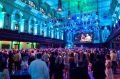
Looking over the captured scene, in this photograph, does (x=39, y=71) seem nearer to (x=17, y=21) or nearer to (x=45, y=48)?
(x=45, y=48)

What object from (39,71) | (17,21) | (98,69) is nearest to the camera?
(39,71)

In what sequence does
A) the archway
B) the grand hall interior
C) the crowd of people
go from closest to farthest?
the crowd of people < the grand hall interior < the archway

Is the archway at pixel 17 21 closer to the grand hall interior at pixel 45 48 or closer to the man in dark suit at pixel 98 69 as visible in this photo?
the grand hall interior at pixel 45 48

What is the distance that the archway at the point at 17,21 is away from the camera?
108 ft

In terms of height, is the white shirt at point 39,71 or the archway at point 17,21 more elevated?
the archway at point 17,21

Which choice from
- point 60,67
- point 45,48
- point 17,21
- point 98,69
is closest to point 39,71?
point 98,69

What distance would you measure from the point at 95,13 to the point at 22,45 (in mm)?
13586

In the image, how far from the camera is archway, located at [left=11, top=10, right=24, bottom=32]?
3303 centimetres

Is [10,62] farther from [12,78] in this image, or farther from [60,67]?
[12,78]

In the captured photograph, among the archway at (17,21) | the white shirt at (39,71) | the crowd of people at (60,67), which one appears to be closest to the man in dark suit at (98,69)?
the crowd of people at (60,67)

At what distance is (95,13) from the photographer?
134 feet

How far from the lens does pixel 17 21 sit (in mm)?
34719

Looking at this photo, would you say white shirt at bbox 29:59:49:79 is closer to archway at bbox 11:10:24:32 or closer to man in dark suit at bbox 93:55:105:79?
man in dark suit at bbox 93:55:105:79

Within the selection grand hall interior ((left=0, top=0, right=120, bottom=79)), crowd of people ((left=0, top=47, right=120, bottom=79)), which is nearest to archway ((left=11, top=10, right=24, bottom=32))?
grand hall interior ((left=0, top=0, right=120, bottom=79))
